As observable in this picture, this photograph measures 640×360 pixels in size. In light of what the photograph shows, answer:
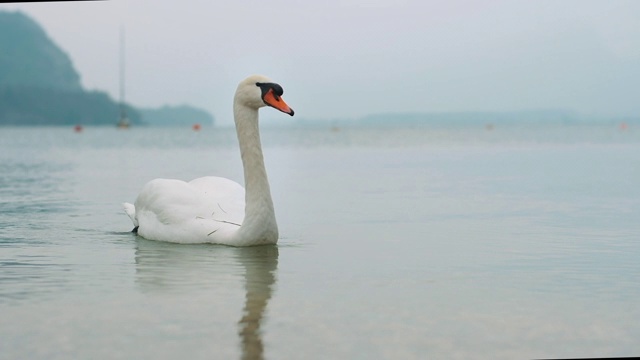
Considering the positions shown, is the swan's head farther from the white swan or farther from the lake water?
the lake water

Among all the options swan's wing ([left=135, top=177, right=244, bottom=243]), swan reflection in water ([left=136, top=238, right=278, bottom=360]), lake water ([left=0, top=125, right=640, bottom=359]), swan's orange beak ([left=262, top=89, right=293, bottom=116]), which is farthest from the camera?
swan's wing ([left=135, top=177, right=244, bottom=243])

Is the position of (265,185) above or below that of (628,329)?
above

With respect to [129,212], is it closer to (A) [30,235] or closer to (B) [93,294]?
(A) [30,235]

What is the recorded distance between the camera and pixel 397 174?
17.8m

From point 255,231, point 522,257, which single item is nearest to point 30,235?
point 255,231

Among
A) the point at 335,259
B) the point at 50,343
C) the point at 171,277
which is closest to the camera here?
the point at 50,343

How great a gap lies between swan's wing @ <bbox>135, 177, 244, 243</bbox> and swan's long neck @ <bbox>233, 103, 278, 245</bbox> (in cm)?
18

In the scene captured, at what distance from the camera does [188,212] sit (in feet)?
25.5

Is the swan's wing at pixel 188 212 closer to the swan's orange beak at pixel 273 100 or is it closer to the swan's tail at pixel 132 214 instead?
the swan's tail at pixel 132 214

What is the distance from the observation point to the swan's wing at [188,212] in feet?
25.0

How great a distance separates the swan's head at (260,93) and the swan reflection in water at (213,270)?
1036mm

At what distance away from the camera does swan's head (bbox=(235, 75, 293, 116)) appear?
294 inches

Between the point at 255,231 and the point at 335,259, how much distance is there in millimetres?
641

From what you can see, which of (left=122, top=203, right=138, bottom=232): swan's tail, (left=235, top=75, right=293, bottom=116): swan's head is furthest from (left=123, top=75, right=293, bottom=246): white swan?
(left=122, top=203, right=138, bottom=232): swan's tail
